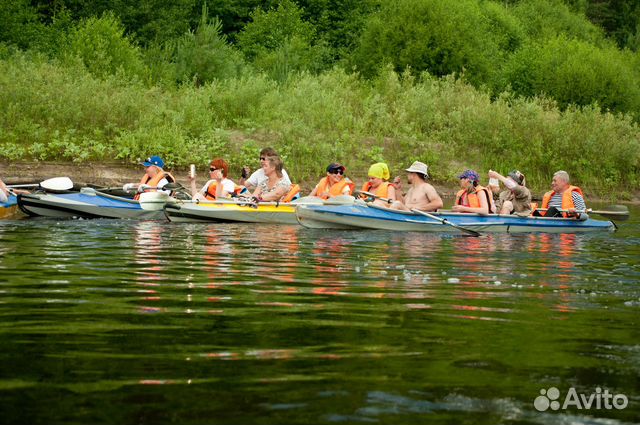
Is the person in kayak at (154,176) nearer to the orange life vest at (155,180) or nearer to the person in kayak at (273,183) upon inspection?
the orange life vest at (155,180)

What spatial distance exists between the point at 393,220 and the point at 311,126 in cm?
1131

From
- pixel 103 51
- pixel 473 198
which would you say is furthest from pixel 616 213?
pixel 103 51

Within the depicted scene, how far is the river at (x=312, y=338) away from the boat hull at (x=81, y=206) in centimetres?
535

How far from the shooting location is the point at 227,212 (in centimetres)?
1767

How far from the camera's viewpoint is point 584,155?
30.1 metres

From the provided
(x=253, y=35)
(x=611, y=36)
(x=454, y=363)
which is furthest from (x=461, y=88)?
(x=611, y=36)

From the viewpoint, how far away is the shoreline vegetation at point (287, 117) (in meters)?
25.6

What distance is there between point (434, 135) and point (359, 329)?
74.7ft

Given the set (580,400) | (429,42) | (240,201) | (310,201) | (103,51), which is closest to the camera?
(580,400)

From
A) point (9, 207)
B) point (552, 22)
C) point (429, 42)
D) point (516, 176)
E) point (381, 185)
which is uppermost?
point (552, 22)

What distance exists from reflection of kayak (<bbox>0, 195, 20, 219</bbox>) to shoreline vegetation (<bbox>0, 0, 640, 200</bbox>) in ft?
18.4

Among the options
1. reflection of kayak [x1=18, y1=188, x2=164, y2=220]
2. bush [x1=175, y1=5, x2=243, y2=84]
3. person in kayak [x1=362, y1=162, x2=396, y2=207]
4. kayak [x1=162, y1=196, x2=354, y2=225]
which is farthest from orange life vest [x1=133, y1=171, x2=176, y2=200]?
bush [x1=175, y1=5, x2=243, y2=84]

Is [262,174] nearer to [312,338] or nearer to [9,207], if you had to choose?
[9,207]

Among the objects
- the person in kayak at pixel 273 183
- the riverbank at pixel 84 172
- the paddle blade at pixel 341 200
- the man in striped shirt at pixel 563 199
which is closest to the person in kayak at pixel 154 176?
the person in kayak at pixel 273 183
